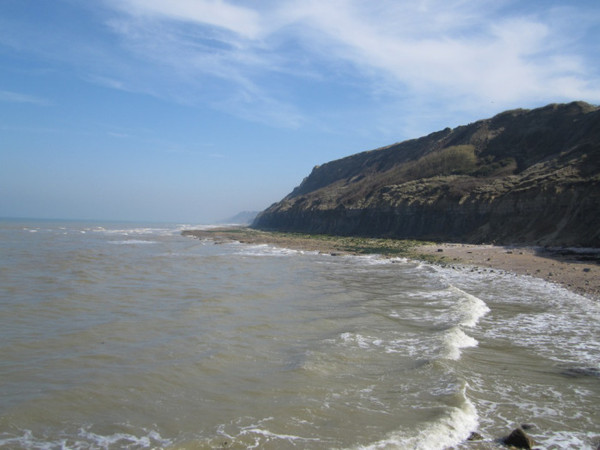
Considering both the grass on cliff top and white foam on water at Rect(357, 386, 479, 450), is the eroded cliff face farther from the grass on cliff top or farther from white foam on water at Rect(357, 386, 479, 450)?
white foam on water at Rect(357, 386, 479, 450)

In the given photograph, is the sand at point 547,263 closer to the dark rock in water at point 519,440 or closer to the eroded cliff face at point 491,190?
the eroded cliff face at point 491,190

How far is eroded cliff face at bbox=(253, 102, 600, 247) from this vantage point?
35250 mm

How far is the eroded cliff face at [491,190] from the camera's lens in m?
35.2

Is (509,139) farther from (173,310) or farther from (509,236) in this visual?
(173,310)

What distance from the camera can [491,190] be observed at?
45969 mm

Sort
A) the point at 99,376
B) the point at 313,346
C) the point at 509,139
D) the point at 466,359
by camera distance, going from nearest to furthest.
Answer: the point at 99,376, the point at 466,359, the point at 313,346, the point at 509,139

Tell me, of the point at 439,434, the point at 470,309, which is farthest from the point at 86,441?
the point at 470,309

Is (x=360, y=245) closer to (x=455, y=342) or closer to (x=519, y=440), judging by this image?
(x=455, y=342)

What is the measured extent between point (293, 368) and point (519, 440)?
3.93 metres

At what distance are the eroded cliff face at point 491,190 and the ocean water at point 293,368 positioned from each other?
23.2 meters

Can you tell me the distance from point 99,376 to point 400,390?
5.26m

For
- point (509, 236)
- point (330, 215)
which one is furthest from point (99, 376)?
point (330, 215)

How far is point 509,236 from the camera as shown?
38.4 metres

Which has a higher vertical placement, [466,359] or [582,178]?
[582,178]
